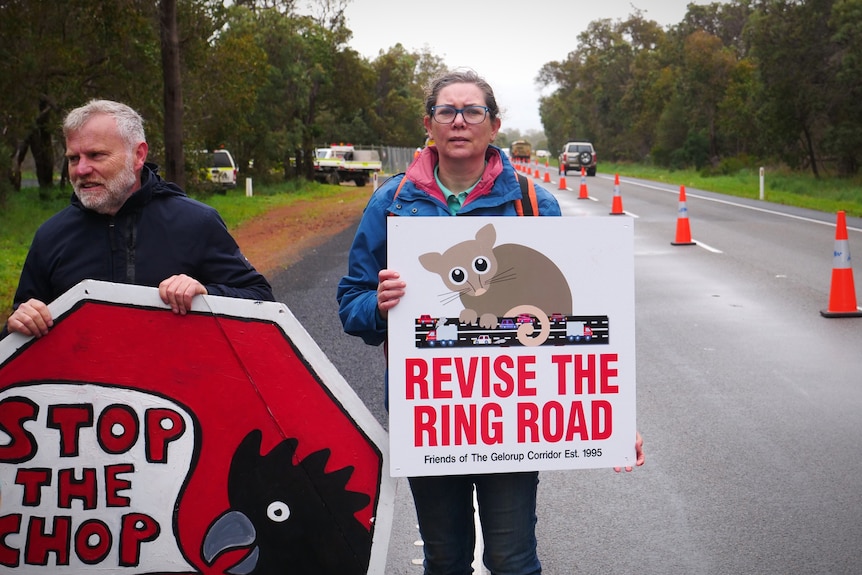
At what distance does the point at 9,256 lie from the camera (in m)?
18.1

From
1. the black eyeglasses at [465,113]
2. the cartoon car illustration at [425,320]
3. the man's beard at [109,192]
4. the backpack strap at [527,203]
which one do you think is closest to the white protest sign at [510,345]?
the cartoon car illustration at [425,320]

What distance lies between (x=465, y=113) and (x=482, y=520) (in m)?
1.22

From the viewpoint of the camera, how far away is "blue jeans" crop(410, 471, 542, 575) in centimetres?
327

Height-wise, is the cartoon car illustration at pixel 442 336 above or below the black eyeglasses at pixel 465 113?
below

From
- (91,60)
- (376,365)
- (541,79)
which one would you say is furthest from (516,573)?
(541,79)

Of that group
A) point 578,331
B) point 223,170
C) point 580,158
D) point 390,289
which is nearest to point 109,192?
point 390,289

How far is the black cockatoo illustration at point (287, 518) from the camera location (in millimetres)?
3100

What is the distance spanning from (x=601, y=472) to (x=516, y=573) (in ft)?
10.5

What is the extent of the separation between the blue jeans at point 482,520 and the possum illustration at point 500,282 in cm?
47

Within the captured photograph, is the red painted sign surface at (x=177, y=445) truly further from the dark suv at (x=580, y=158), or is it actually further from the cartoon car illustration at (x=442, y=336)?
the dark suv at (x=580, y=158)

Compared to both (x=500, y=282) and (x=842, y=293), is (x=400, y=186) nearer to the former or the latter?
(x=500, y=282)

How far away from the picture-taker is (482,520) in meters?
3.35

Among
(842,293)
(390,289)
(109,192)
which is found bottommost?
(842,293)

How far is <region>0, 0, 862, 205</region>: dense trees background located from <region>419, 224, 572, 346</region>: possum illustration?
3.41 m
